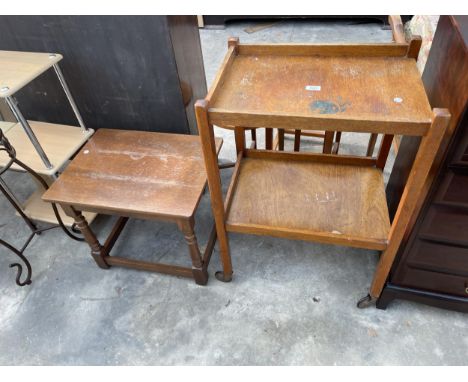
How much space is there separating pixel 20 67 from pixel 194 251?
93 cm

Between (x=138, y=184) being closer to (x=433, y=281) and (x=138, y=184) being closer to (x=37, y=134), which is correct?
(x=37, y=134)

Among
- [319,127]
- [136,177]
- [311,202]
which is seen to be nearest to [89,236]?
[136,177]

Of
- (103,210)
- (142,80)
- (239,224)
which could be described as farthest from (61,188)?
(239,224)

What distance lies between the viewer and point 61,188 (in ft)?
4.18

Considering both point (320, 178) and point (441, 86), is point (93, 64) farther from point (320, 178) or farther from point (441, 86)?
point (441, 86)

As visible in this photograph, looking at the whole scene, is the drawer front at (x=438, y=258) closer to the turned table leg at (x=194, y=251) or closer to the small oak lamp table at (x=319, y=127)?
the small oak lamp table at (x=319, y=127)

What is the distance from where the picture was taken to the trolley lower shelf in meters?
1.13

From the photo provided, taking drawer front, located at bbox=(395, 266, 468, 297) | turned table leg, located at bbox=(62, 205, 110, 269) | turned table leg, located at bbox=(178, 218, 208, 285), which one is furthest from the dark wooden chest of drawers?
turned table leg, located at bbox=(62, 205, 110, 269)

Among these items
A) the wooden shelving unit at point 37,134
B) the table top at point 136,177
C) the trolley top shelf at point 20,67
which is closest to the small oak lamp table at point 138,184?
the table top at point 136,177

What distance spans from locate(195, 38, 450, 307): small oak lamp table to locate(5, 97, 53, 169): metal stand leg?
0.71 m

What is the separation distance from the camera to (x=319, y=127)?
2.78 feet

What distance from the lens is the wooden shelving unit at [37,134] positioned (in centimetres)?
121

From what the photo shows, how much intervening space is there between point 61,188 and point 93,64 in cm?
53
